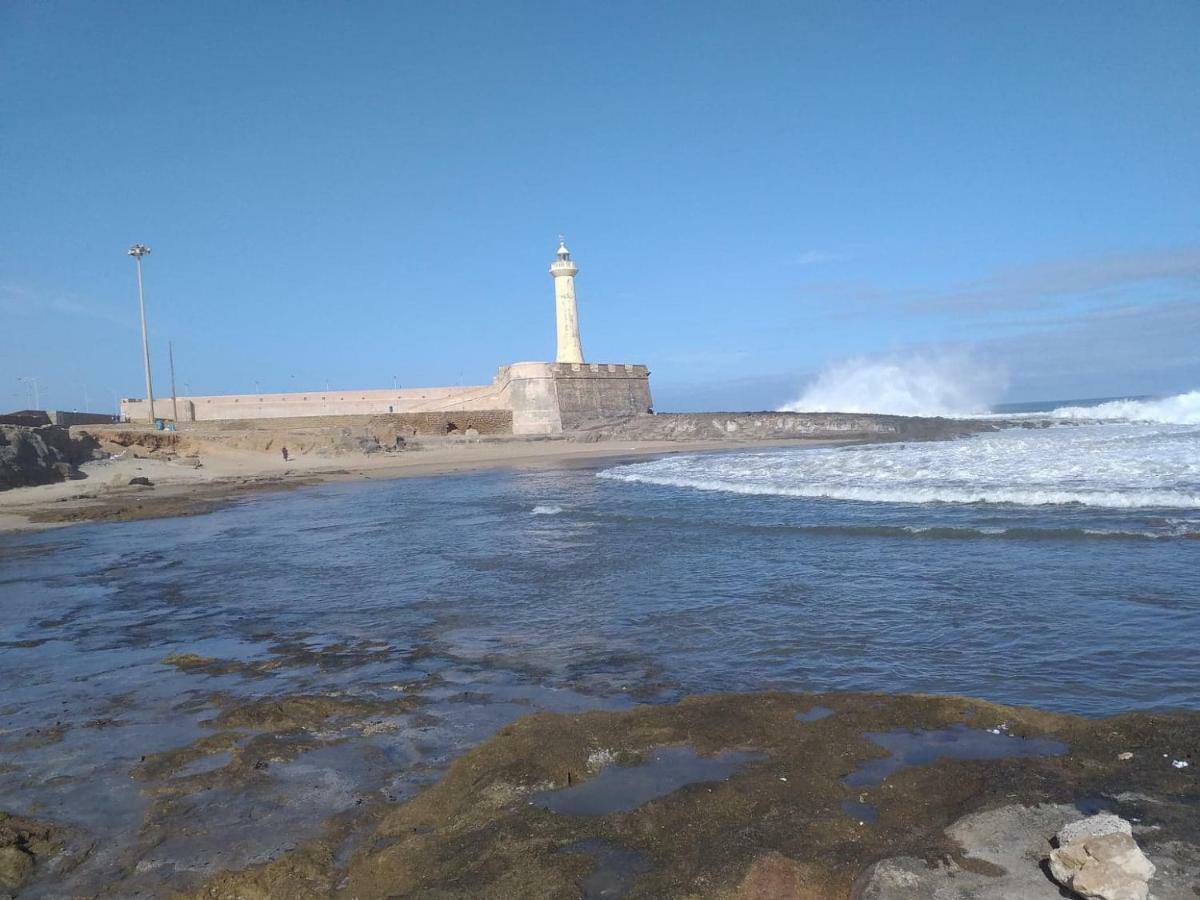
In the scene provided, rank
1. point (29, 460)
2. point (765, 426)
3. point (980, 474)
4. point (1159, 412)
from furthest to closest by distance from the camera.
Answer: point (1159, 412) < point (765, 426) < point (29, 460) < point (980, 474)

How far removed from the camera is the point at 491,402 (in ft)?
124

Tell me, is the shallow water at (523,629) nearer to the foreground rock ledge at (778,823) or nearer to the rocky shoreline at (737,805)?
the rocky shoreline at (737,805)

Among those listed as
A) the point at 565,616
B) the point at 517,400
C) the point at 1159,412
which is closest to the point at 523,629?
the point at 565,616

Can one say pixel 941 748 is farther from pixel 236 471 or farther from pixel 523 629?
pixel 236 471

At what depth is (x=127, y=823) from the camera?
3.20 metres

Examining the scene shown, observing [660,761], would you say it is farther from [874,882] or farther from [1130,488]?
[1130,488]

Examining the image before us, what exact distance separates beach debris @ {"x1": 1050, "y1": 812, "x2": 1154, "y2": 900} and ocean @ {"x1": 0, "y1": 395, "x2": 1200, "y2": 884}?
1.82 metres

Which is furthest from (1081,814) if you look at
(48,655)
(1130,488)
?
(1130,488)

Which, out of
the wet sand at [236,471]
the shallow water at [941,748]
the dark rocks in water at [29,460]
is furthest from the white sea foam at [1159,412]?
the dark rocks in water at [29,460]

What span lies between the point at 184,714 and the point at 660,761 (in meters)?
2.75

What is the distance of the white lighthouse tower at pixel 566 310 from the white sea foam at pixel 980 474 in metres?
20.4

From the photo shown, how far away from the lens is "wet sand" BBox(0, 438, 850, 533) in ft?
52.3

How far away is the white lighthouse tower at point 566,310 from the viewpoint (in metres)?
41.8

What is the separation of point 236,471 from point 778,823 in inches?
955
